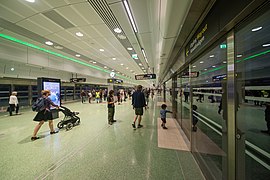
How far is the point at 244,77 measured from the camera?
4.41 feet

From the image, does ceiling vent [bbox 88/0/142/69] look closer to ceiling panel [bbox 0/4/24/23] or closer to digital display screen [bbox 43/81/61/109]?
ceiling panel [bbox 0/4/24/23]

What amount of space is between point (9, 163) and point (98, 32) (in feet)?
14.1

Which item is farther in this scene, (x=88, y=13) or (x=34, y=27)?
(x=34, y=27)

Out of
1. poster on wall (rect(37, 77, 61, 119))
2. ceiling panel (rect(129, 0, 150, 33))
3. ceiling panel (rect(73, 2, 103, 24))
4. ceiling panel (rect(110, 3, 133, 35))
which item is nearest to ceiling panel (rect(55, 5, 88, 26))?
ceiling panel (rect(73, 2, 103, 24))

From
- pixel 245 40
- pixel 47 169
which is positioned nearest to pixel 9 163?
pixel 47 169

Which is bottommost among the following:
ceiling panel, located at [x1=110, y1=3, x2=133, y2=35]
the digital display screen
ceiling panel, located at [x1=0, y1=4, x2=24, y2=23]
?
the digital display screen

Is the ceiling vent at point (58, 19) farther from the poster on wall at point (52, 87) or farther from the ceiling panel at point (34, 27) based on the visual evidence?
the poster on wall at point (52, 87)

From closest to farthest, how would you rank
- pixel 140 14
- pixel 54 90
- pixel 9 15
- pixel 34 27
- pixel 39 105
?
pixel 140 14 < pixel 9 15 < pixel 39 105 < pixel 34 27 < pixel 54 90

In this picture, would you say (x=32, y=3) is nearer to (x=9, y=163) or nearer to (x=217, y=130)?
(x=9, y=163)

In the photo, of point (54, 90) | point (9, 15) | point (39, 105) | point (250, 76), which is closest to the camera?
point (250, 76)

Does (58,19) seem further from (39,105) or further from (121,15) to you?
(39,105)

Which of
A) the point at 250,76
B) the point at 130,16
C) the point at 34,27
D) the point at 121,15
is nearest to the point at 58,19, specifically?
the point at 34,27

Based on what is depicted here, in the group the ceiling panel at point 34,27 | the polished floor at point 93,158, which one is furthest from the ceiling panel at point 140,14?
the polished floor at point 93,158

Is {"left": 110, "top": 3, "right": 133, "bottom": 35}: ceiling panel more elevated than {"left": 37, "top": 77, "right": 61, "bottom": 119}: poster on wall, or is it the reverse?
{"left": 110, "top": 3, "right": 133, "bottom": 35}: ceiling panel
